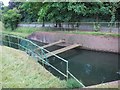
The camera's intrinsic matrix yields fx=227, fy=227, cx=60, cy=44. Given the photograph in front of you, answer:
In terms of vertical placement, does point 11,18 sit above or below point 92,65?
A: above

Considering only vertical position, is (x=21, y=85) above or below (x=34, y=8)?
below

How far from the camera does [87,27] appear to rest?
1961 centimetres

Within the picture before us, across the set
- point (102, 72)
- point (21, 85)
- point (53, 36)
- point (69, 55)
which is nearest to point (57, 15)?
point (53, 36)

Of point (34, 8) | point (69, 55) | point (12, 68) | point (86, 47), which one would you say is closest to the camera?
point (12, 68)

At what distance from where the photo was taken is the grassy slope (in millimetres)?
6520

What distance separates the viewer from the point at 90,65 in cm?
1196

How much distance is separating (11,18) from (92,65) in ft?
65.1

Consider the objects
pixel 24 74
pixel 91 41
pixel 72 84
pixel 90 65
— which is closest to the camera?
pixel 72 84

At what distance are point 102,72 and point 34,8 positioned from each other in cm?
1445

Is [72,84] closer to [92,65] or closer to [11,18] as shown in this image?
[92,65]

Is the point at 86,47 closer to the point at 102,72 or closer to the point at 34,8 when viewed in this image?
the point at 102,72

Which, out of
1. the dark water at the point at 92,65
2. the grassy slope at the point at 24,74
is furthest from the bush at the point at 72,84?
the dark water at the point at 92,65

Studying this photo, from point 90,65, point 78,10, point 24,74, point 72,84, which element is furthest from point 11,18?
point 72,84

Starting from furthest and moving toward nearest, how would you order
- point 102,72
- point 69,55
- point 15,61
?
point 69,55
point 102,72
point 15,61
